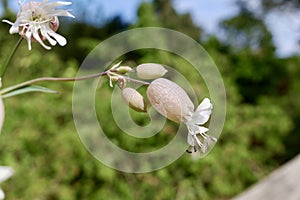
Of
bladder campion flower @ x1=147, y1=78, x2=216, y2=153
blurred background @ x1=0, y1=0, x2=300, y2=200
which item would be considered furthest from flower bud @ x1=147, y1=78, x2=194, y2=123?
blurred background @ x1=0, y1=0, x2=300, y2=200

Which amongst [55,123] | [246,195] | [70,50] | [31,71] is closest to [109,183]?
[55,123]

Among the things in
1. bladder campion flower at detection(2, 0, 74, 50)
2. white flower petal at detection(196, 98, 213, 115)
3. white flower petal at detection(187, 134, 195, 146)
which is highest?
white flower petal at detection(196, 98, 213, 115)

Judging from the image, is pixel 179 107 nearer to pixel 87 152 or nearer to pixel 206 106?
pixel 206 106

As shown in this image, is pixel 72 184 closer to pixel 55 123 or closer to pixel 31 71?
pixel 55 123

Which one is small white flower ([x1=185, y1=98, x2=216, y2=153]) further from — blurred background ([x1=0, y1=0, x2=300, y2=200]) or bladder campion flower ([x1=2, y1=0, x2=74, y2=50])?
blurred background ([x1=0, y1=0, x2=300, y2=200])

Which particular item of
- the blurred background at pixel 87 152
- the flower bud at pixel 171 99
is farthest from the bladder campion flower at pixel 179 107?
the blurred background at pixel 87 152

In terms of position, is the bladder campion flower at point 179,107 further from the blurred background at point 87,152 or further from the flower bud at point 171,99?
the blurred background at point 87,152
